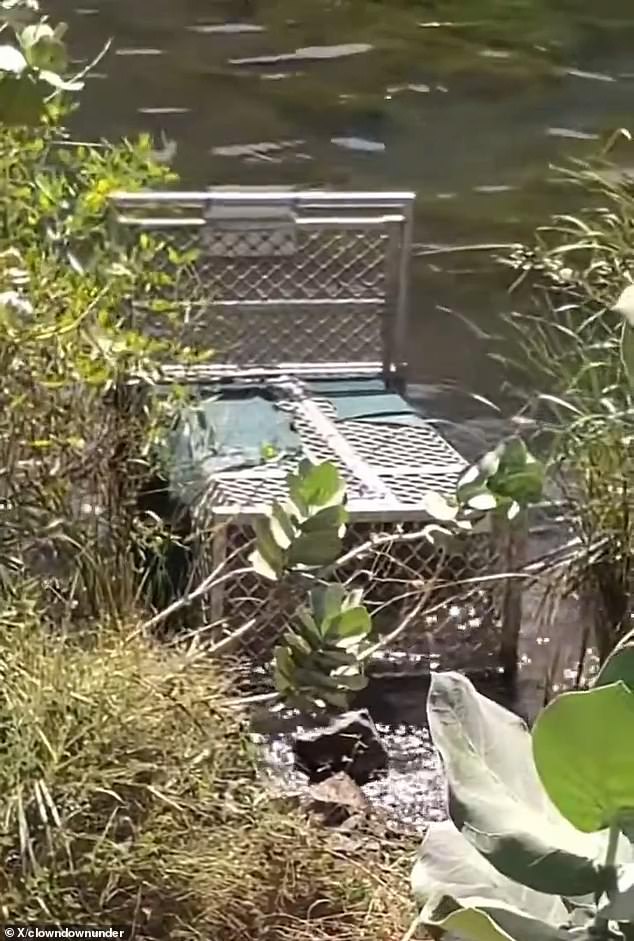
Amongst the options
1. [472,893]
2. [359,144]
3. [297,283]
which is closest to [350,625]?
[472,893]

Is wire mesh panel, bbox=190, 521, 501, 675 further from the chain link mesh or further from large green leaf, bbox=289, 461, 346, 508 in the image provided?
the chain link mesh

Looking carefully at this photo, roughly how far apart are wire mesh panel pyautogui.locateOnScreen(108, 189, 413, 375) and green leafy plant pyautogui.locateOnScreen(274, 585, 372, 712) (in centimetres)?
105

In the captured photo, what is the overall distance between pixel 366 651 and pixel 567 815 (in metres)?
0.80

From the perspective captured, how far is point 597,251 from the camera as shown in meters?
1.84

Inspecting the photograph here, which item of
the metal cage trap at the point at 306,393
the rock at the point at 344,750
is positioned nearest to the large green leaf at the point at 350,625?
the metal cage trap at the point at 306,393

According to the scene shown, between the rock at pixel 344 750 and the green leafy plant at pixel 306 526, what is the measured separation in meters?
0.42

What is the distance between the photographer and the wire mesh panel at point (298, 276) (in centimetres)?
235

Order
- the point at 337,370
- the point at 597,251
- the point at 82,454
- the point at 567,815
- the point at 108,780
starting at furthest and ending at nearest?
the point at 337,370
the point at 597,251
the point at 82,454
the point at 108,780
the point at 567,815

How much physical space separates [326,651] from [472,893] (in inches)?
27.8

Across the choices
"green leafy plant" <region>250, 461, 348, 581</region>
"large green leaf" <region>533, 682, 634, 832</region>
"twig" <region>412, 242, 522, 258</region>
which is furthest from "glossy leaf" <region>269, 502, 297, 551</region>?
"twig" <region>412, 242, 522, 258</region>

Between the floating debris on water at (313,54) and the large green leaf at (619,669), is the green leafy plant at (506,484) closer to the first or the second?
the large green leaf at (619,669)

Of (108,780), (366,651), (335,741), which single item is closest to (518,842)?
(108,780)

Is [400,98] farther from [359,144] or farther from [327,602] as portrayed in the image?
[327,602]

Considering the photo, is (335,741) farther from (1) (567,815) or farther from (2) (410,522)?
(1) (567,815)
